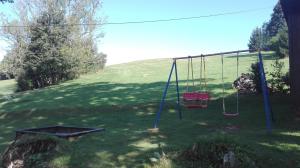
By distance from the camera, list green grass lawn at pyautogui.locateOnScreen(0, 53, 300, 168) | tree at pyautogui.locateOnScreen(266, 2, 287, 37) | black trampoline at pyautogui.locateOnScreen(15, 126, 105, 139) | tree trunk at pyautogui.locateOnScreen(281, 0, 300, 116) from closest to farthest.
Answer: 1. green grass lawn at pyautogui.locateOnScreen(0, 53, 300, 168)
2. black trampoline at pyautogui.locateOnScreen(15, 126, 105, 139)
3. tree trunk at pyautogui.locateOnScreen(281, 0, 300, 116)
4. tree at pyautogui.locateOnScreen(266, 2, 287, 37)

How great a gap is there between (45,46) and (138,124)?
18165 mm

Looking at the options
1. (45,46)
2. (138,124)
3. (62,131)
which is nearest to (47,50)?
(45,46)

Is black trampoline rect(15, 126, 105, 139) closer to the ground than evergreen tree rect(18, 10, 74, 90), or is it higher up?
closer to the ground

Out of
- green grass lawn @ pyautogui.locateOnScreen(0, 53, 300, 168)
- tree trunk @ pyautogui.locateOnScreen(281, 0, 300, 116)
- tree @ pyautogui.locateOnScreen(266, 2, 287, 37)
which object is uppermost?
tree @ pyautogui.locateOnScreen(266, 2, 287, 37)

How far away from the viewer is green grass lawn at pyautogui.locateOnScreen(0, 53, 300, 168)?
23.5ft

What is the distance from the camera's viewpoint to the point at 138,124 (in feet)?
38.8

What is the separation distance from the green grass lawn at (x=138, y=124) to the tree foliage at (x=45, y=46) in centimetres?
869

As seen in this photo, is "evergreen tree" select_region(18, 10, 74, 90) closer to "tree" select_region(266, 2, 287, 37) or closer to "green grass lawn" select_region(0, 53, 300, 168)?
"green grass lawn" select_region(0, 53, 300, 168)

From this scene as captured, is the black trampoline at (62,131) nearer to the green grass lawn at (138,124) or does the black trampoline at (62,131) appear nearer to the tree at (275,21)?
the green grass lawn at (138,124)

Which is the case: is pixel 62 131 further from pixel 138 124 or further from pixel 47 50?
pixel 47 50

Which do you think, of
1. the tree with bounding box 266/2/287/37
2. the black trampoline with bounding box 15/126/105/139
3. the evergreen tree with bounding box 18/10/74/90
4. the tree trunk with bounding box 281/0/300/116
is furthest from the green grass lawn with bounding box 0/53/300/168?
the tree with bounding box 266/2/287/37

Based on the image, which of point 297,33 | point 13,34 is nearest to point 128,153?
point 297,33

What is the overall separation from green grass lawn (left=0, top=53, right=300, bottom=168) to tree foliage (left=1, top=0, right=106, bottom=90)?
28.5 feet

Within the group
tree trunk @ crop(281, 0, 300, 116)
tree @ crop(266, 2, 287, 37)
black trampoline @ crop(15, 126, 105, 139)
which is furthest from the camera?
tree @ crop(266, 2, 287, 37)
